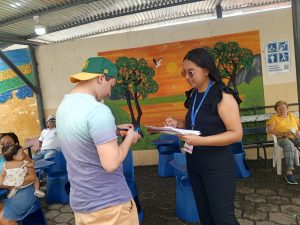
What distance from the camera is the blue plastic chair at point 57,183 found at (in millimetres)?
4539

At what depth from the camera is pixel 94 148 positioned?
1508 millimetres

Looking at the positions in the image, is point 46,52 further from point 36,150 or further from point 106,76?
point 106,76

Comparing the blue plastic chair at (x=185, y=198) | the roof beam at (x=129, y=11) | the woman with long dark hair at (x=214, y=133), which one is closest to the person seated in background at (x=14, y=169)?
the blue plastic chair at (x=185, y=198)

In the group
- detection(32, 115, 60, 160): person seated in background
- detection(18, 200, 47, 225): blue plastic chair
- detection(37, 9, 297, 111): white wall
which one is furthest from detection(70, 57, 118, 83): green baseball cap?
detection(37, 9, 297, 111): white wall

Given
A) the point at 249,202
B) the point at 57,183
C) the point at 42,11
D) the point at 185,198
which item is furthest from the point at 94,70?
the point at 42,11

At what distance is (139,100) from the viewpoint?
19.9 ft

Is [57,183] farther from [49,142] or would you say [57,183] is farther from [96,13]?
[96,13]

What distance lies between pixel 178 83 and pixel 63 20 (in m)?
2.63

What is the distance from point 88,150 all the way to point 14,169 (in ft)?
7.16

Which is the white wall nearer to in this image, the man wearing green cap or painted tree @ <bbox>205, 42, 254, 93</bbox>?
painted tree @ <bbox>205, 42, 254, 93</bbox>

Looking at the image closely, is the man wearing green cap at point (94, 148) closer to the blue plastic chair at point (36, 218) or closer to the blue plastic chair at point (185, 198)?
the blue plastic chair at point (185, 198)

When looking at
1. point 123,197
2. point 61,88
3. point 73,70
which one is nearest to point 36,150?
point 61,88

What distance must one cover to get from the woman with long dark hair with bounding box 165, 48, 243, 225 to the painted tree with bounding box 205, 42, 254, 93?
12.0 feet

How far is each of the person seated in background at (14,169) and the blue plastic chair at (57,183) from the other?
3.72 ft
